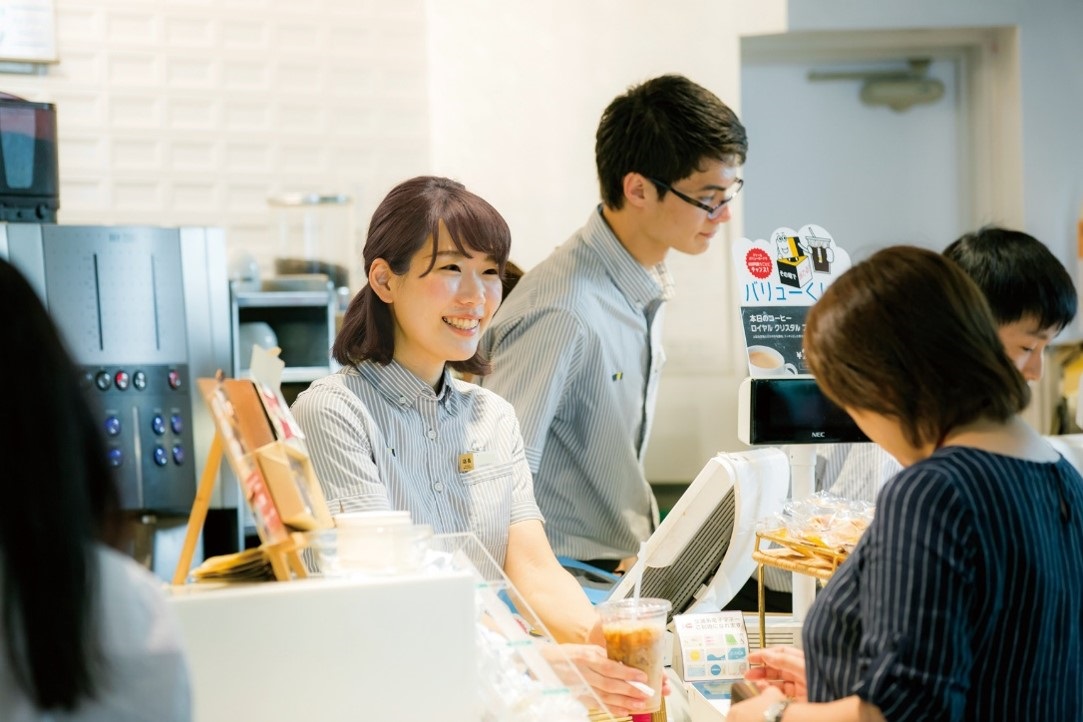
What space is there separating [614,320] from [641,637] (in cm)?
133

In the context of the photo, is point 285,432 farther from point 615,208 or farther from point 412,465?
point 615,208

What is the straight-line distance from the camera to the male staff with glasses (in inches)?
110

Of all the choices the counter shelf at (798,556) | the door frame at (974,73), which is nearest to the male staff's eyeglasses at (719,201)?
the counter shelf at (798,556)

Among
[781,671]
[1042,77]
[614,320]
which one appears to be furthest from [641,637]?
[1042,77]

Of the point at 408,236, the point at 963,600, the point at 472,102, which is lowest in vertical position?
the point at 963,600

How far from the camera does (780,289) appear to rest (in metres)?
2.08

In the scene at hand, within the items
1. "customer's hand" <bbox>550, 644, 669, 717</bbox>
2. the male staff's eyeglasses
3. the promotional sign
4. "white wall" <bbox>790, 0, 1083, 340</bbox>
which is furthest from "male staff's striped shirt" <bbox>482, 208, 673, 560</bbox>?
"white wall" <bbox>790, 0, 1083, 340</bbox>

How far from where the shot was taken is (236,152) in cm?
460

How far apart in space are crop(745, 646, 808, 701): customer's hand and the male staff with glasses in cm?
108

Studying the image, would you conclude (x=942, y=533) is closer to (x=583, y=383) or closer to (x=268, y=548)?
(x=268, y=548)

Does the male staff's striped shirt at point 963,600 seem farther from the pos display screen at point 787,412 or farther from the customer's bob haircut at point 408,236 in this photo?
the customer's bob haircut at point 408,236

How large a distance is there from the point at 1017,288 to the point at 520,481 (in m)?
1.06

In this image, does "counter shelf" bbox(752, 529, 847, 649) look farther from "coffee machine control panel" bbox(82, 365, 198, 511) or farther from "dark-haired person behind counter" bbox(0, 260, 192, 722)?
"coffee machine control panel" bbox(82, 365, 198, 511)

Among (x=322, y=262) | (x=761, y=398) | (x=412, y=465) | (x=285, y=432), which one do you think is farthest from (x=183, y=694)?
(x=322, y=262)
